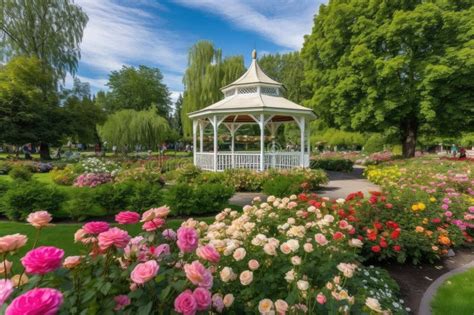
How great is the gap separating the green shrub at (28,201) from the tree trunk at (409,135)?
16983mm

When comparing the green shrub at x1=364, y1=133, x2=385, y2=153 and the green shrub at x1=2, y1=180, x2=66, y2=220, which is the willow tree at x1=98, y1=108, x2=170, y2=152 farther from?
the green shrub at x1=364, y1=133, x2=385, y2=153

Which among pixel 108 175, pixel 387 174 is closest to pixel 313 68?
pixel 387 174

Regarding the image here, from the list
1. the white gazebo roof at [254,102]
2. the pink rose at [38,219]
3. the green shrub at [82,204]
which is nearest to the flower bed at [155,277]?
the pink rose at [38,219]

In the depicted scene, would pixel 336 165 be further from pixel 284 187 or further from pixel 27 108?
pixel 27 108

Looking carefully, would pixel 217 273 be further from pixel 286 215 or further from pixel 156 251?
pixel 286 215

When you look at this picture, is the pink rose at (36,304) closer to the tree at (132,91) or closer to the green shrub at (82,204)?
the green shrub at (82,204)

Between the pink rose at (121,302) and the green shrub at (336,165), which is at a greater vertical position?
the pink rose at (121,302)

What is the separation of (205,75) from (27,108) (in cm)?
1389

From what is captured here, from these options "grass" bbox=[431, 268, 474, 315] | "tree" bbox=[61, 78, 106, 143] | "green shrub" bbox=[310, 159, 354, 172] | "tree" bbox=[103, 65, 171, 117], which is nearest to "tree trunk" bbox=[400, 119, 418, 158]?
"green shrub" bbox=[310, 159, 354, 172]

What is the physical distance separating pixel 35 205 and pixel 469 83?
1714 cm

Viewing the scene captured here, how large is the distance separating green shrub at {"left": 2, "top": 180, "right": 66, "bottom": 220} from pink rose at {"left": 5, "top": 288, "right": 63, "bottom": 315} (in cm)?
649

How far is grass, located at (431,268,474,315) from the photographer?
10.2 ft

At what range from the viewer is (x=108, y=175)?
11.6 meters

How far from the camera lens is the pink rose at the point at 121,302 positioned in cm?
132
